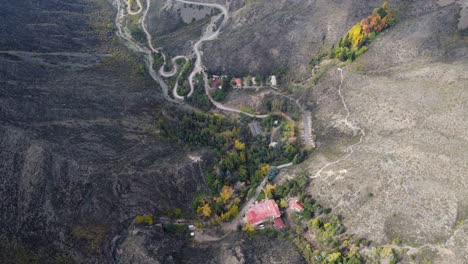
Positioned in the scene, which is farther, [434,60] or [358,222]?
[434,60]

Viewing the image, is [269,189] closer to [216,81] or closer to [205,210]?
[205,210]

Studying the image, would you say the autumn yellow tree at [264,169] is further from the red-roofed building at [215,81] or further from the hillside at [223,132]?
the red-roofed building at [215,81]

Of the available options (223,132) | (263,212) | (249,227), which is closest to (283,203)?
(263,212)

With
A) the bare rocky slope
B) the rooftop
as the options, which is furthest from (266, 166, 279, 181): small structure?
the bare rocky slope

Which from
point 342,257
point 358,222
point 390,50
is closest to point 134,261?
point 342,257

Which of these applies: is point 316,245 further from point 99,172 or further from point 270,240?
point 99,172
